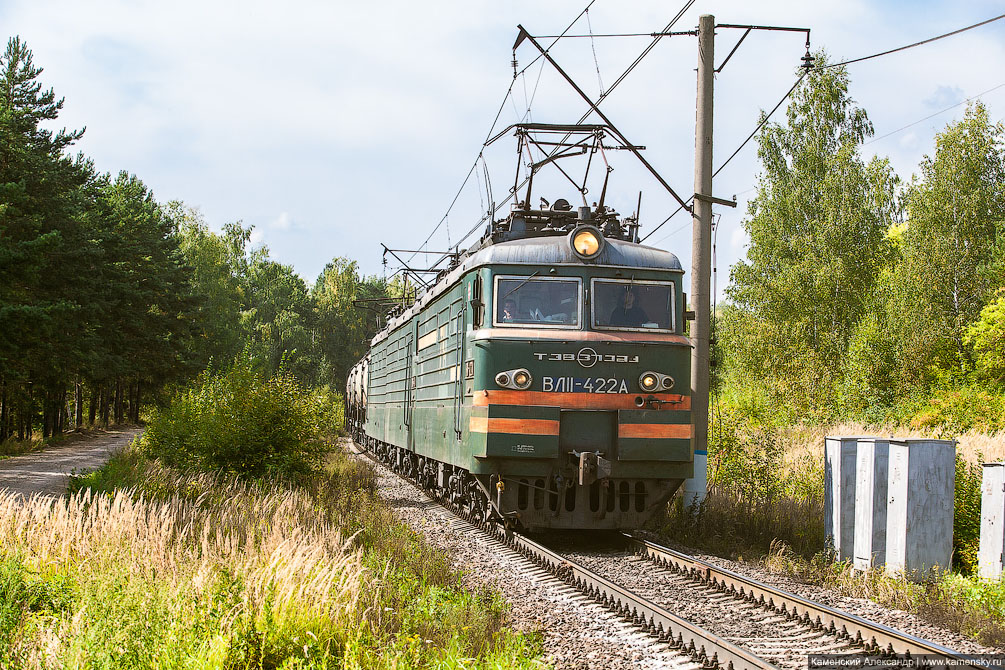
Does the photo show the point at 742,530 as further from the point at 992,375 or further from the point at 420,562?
the point at 992,375

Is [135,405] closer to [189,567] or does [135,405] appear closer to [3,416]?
[3,416]

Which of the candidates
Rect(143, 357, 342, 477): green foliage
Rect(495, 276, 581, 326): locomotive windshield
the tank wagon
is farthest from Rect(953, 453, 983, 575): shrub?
Rect(143, 357, 342, 477): green foliage

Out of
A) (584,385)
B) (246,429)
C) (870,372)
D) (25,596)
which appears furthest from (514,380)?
(870,372)

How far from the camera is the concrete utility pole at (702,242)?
34.0ft

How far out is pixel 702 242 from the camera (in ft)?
34.2

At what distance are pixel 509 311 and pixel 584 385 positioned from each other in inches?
44.9

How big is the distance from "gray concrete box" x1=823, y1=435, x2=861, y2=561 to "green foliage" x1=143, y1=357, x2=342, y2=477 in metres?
7.52

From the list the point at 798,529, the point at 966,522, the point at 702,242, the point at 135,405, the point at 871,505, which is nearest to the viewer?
the point at 871,505

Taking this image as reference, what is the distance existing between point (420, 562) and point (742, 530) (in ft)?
13.5

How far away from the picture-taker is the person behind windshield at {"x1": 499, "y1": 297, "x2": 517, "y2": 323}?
30.7ft

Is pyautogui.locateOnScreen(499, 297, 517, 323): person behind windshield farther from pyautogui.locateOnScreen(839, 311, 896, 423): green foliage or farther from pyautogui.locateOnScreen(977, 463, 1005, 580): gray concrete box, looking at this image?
pyautogui.locateOnScreen(839, 311, 896, 423): green foliage

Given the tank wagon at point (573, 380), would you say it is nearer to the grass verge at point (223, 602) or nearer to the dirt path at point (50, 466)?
the grass verge at point (223, 602)

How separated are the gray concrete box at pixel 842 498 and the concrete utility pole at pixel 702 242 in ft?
6.64

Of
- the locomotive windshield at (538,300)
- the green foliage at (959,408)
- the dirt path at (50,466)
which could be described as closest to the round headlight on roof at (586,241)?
the locomotive windshield at (538,300)
